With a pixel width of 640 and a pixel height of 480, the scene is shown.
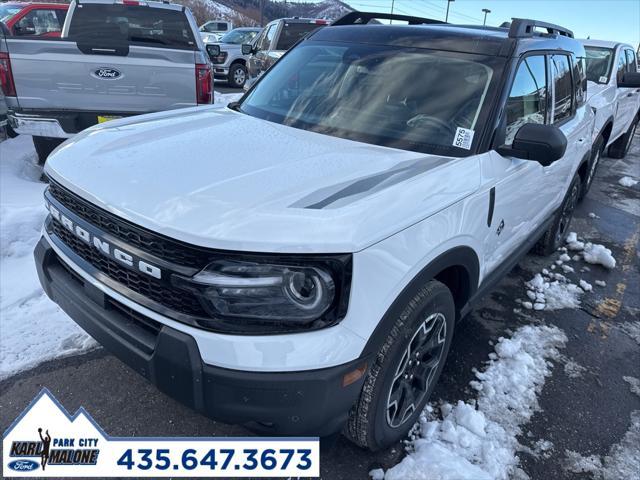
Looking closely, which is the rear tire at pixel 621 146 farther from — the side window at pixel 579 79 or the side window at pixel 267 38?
the side window at pixel 267 38

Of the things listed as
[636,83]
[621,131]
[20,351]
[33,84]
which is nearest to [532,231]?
[20,351]

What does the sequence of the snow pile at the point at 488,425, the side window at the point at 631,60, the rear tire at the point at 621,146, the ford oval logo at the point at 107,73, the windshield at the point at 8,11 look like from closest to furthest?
1. the snow pile at the point at 488,425
2. the ford oval logo at the point at 107,73
3. the side window at the point at 631,60
4. the windshield at the point at 8,11
5. the rear tire at the point at 621,146

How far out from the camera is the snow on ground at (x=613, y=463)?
2369 millimetres

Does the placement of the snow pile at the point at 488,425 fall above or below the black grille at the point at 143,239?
below

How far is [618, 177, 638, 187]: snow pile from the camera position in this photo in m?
8.14

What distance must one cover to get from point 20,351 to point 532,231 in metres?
3.61

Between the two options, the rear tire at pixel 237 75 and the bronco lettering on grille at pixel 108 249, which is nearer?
the bronco lettering on grille at pixel 108 249

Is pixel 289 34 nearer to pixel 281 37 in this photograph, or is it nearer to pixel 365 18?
pixel 281 37

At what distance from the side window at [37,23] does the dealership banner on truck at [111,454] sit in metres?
8.87

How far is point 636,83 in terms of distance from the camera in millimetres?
6453

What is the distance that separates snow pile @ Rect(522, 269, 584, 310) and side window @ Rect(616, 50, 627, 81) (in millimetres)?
4682

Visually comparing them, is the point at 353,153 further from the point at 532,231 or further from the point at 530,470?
the point at 532,231

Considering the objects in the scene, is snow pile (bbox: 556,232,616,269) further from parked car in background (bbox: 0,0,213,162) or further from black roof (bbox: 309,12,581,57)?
parked car in background (bbox: 0,0,213,162)

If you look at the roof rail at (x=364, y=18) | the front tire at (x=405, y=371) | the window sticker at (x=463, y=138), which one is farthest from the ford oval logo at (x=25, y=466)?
the roof rail at (x=364, y=18)
